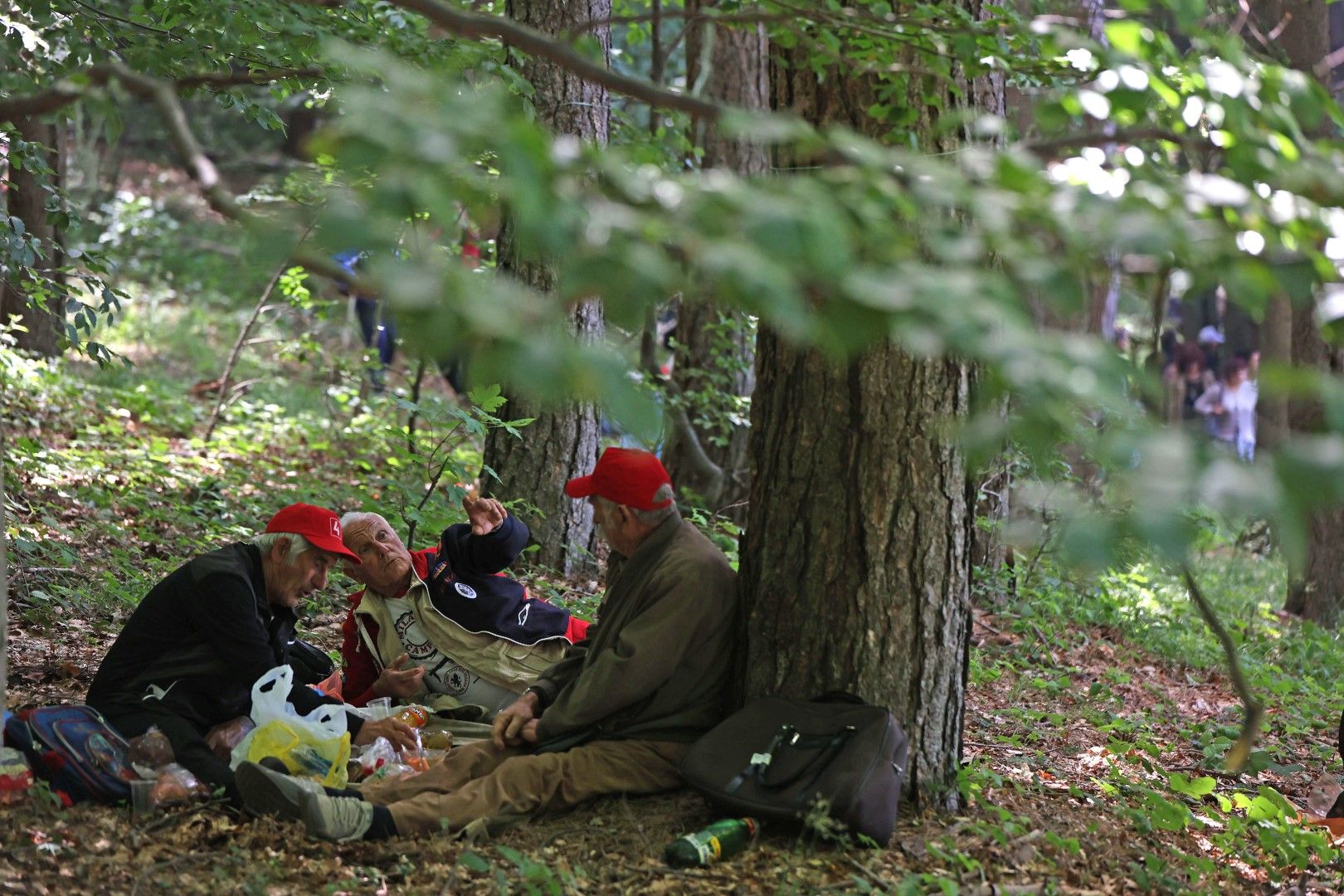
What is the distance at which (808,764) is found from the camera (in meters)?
3.71

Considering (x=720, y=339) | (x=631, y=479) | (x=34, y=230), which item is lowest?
(x=631, y=479)

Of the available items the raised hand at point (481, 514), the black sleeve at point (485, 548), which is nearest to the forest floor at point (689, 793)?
the black sleeve at point (485, 548)

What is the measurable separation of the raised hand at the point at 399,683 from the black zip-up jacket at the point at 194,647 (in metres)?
0.72

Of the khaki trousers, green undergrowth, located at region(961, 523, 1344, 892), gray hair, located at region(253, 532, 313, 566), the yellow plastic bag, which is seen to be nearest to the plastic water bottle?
the khaki trousers

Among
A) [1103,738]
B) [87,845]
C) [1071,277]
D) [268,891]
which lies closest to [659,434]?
[1071,277]

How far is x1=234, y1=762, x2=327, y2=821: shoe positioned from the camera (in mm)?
3732

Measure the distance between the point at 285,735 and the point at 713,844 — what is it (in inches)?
57.6

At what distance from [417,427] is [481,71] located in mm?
5521

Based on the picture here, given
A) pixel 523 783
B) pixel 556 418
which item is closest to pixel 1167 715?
pixel 556 418

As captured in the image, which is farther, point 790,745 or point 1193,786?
point 1193,786

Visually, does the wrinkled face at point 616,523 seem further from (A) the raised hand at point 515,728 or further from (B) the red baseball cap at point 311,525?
(B) the red baseball cap at point 311,525

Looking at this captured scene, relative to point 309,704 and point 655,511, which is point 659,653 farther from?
point 309,704

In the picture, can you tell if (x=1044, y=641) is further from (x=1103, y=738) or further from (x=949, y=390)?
(x=949, y=390)

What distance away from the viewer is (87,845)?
3498 mm
